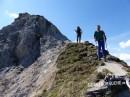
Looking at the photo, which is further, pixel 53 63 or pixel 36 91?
pixel 53 63

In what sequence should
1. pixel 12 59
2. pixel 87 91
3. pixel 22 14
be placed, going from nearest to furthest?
1. pixel 87 91
2. pixel 12 59
3. pixel 22 14

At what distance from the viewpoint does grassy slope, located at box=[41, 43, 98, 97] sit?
2595cm

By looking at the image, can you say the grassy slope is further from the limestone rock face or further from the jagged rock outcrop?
the limestone rock face

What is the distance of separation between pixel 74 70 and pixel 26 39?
1677 cm

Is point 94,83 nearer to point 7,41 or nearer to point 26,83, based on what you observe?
point 26,83

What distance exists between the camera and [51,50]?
4106cm

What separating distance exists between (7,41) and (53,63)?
13.7m

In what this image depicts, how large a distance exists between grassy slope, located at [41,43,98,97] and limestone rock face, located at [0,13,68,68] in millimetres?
6662

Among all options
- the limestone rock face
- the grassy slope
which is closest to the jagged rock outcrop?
the limestone rock face

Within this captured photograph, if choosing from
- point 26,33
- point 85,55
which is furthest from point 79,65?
point 26,33

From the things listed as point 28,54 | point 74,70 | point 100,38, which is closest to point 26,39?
point 28,54

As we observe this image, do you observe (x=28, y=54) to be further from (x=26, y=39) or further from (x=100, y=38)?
(x=100, y=38)

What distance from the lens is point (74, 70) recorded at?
30.3 m

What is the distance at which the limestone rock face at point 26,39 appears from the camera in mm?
43328
